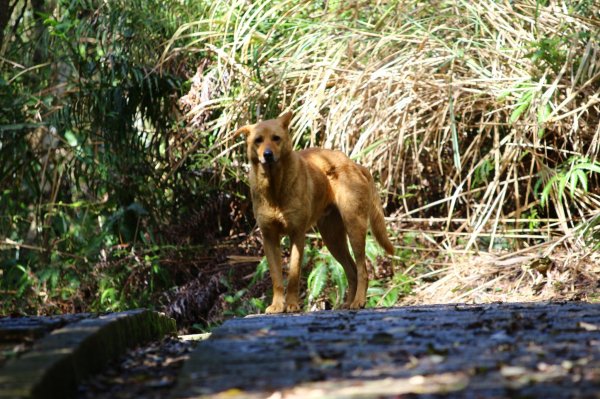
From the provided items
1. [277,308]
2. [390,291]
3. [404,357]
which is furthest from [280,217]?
[404,357]

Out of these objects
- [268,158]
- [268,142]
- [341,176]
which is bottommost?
[341,176]

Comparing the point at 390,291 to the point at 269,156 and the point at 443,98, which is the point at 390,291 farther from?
the point at 269,156

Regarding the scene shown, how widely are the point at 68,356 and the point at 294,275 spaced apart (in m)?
3.32

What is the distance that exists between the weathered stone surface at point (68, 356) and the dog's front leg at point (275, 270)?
1.62 metres

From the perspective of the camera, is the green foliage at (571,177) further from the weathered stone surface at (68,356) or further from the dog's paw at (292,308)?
the weathered stone surface at (68,356)

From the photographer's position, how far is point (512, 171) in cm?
896

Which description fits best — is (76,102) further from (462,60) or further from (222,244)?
(462,60)

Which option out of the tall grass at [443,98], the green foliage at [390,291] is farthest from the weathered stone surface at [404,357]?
the green foliage at [390,291]

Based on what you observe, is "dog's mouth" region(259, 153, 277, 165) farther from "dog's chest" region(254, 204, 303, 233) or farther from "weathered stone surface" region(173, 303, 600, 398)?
"weathered stone surface" region(173, 303, 600, 398)

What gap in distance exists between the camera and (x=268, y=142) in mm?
6699

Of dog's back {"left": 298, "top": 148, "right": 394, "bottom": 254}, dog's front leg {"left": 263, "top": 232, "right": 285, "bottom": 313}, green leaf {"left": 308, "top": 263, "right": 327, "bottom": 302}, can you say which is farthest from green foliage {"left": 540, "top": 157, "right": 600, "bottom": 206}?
dog's front leg {"left": 263, "top": 232, "right": 285, "bottom": 313}

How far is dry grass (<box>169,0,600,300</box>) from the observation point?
27.6 ft

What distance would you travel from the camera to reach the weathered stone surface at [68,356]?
3.10 m

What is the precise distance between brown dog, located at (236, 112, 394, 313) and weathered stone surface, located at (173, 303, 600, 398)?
1.77 meters
